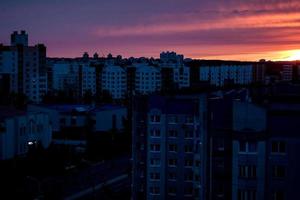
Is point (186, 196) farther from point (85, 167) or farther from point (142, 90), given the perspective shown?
point (142, 90)

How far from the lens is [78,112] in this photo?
28328mm

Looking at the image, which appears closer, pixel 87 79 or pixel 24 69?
pixel 24 69

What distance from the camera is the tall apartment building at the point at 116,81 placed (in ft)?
148

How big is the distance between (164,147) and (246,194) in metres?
6.97

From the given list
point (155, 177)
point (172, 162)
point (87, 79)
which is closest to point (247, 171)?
point (172, 162)

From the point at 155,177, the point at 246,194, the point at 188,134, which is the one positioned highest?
the point at 188,134

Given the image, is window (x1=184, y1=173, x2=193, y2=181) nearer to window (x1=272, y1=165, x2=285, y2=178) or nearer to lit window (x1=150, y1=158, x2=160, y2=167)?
lit window (x1=150, y1=158, x2=160, y2=167)

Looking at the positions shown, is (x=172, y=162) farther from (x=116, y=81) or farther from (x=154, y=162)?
(x=116, y=81)

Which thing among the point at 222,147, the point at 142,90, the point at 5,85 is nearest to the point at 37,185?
the point at 222,147

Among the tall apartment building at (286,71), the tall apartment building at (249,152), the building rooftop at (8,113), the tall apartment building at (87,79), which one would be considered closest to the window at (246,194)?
the tall apartment building at (249,152)

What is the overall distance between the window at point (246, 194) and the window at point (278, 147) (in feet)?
2.22

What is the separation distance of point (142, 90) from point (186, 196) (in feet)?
100

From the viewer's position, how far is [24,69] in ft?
130

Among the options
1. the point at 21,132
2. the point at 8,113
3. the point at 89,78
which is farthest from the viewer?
the point at 89,78
